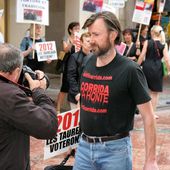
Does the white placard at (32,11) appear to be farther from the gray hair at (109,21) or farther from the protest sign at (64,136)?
the gray hair at (109,21)

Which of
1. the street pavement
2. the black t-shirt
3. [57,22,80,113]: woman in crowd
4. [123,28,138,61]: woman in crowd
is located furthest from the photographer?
[123,28,138,61]: woman in crowd

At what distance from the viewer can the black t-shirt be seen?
3332 mm

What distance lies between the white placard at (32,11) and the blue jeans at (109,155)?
4.88m

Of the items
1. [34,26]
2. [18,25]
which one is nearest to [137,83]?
[34,26]

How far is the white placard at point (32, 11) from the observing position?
793cm

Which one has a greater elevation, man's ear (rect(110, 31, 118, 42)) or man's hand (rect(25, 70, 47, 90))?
man's ear (rect(110, 31, 118, 42))

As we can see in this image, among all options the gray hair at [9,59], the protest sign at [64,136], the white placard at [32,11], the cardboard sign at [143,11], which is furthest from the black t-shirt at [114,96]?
the cardboard sign at [143,11]

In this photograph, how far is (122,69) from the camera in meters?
3.37

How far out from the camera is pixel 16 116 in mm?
2729

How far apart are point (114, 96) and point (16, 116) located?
895mm

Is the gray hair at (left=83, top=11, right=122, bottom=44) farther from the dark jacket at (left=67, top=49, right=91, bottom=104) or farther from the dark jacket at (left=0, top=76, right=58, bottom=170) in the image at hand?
the dark jacket at (left=67, top=49, right=91, bottom=104)

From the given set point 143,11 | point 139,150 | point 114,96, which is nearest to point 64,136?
point 114,96

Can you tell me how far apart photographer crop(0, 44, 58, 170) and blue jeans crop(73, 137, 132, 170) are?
636mm

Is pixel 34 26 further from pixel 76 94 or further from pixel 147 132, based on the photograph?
pixel 147 132
